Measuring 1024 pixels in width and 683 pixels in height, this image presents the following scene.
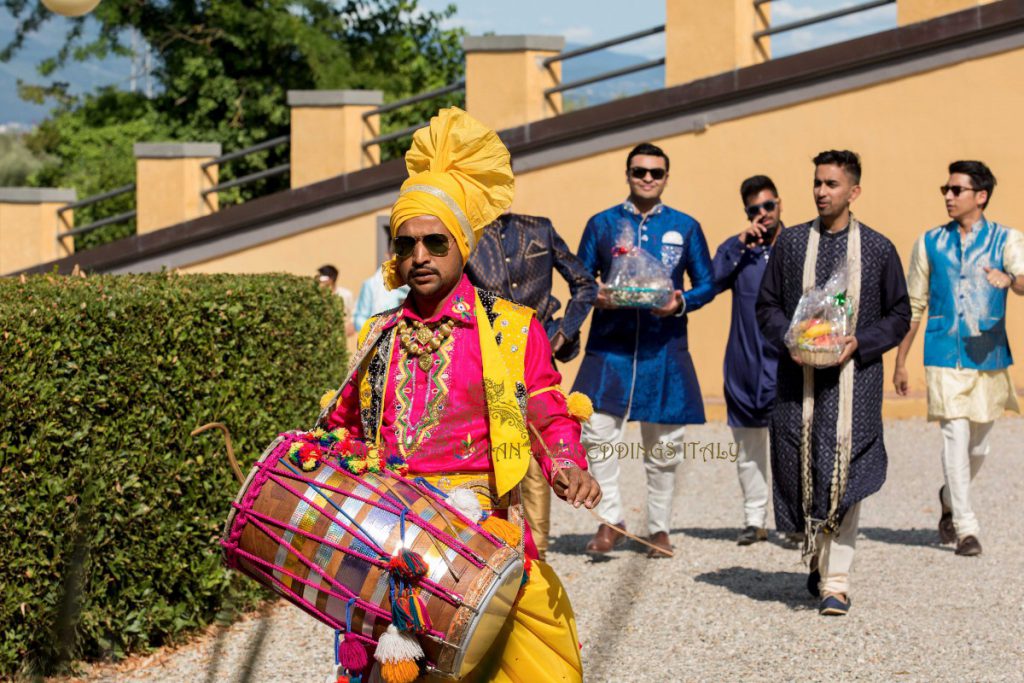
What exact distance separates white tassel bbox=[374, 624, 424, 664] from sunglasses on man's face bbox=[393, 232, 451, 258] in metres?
1.13

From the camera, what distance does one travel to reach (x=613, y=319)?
898cm

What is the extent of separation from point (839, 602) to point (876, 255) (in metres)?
1.63

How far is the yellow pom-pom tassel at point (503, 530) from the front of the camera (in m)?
4.49

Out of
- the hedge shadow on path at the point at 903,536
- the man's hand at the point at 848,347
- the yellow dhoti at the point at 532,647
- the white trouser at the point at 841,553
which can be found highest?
the man's hand at the point at 848,347

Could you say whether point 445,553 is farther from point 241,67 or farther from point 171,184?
point 241,67

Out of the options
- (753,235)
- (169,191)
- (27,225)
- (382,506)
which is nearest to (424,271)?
(382,506)

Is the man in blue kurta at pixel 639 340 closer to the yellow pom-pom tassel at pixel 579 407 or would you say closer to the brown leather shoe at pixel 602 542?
the brown leather shoe at pixel 602 542

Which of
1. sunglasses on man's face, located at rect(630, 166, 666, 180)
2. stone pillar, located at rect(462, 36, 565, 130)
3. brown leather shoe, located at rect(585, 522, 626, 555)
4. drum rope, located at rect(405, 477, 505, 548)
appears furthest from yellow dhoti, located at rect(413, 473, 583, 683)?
stone pillar, located at rect(462, 36, 565, 130)

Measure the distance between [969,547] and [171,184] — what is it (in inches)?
481

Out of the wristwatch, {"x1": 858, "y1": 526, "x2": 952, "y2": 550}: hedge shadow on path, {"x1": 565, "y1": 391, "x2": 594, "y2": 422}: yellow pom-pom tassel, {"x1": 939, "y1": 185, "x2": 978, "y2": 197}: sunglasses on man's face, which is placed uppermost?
{"x1": 939, "y1": 185, "x2": 978, "y2": 197}: sunglasses on man's face

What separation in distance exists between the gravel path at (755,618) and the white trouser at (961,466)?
0.66ft

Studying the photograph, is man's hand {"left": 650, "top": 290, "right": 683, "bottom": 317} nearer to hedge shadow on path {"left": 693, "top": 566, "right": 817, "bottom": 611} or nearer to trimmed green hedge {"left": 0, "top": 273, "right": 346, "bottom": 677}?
hedge shadow on path {"left": 693, "top": 566, "right": 817, "bottom": 611}

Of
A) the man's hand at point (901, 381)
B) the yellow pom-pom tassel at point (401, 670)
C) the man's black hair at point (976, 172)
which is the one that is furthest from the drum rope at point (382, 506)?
the man's black hair at point (976, 172)

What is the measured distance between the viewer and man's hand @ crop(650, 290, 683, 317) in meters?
8.67
